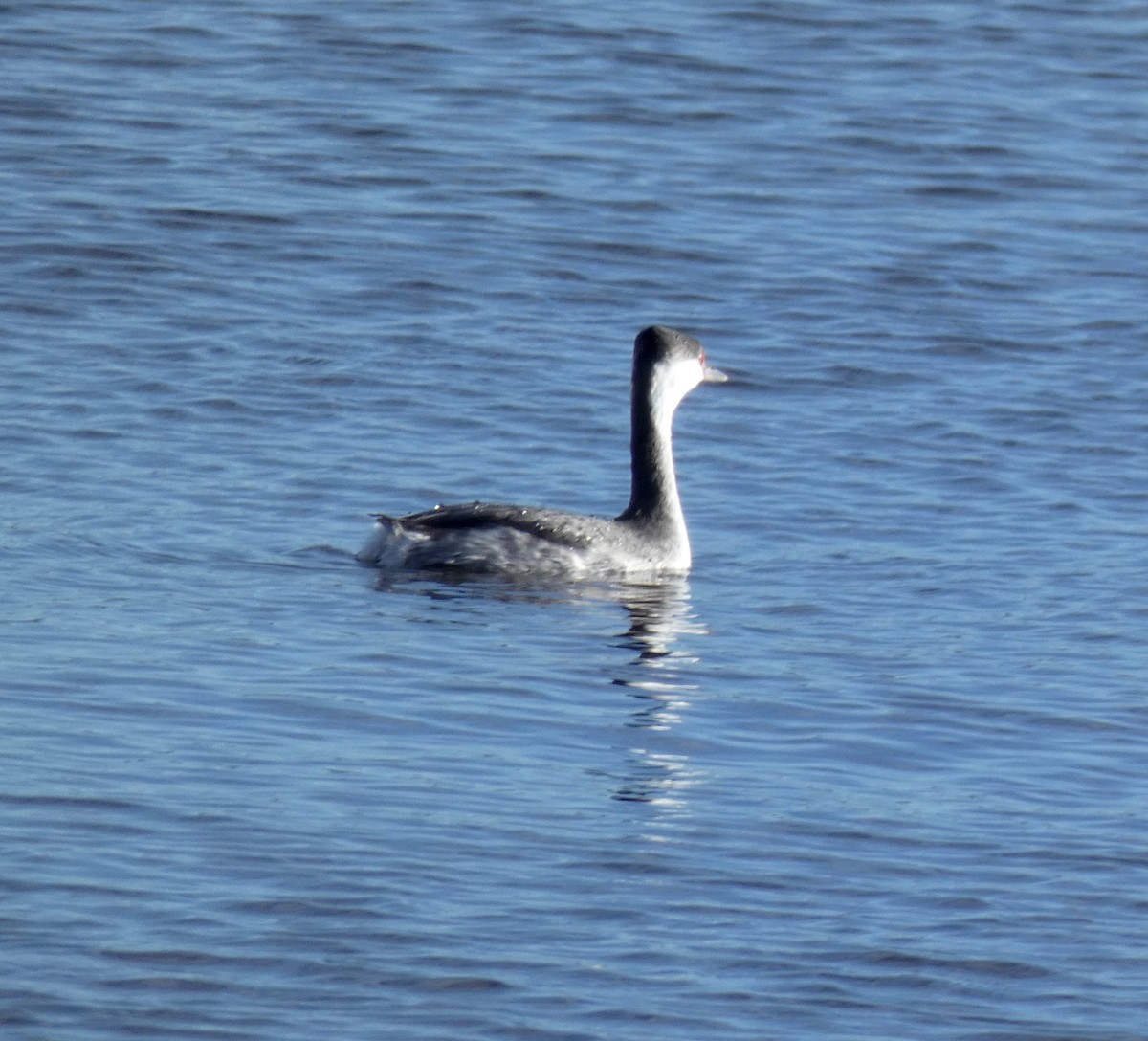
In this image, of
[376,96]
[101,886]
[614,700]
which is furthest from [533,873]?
[376,96]

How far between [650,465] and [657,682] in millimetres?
3333

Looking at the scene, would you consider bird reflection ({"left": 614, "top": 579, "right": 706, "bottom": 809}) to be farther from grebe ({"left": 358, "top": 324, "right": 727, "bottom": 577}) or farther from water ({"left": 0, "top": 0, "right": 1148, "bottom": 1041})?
grebe ({"left": 358, "top": 324, "right": 727, "bottom": 577})

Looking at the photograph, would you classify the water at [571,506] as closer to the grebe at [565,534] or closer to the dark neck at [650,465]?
the grebe at [565,534]

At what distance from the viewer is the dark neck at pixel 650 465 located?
1295 cm

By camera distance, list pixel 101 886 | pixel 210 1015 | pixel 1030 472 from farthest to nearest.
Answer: pixel 1030 472
pixel 101 886
pixel 210 1015

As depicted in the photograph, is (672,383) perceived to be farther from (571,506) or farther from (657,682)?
(657,682)

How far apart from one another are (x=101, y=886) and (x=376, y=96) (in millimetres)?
16446

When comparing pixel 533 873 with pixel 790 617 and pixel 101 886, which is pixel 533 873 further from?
pixel 790 617

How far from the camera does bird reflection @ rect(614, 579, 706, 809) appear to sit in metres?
8.67

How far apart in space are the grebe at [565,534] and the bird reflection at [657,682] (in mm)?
251

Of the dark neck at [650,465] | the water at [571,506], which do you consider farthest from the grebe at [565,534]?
the water at [571,506]

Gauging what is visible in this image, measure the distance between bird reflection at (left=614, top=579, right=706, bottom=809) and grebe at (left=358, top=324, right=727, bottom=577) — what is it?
25 cm

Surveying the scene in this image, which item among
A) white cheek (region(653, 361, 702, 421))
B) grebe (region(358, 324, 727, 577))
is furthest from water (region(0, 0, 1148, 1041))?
white cheek (region(653, 361, 702, 421))

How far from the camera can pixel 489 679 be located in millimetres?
10078
